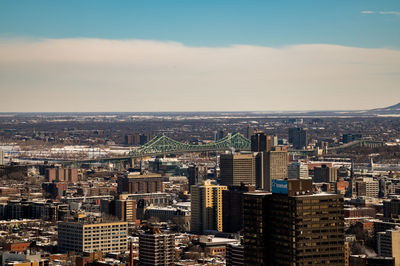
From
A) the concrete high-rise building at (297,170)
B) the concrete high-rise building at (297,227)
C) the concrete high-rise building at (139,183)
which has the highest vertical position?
Result: the concrete high-rise building at (297,227)

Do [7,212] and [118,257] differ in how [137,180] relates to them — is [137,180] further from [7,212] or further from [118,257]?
[118,257]

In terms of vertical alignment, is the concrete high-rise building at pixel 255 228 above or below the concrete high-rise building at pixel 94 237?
above

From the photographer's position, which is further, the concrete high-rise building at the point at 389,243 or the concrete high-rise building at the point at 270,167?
the concrete high-rise building at the point at 270,167

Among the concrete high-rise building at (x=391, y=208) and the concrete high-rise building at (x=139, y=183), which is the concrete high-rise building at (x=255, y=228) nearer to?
the concrete high-rise building at (x=391, y=208)

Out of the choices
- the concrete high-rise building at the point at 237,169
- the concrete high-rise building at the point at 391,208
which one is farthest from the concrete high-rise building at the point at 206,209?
the concrete high-rise building at the point at 237,169

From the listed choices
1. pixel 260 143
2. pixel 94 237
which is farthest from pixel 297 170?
pixel 94 237

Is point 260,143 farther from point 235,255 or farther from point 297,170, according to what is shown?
point 235,255

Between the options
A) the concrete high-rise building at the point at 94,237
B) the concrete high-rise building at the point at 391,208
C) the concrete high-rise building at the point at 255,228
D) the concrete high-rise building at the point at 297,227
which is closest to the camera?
the concrete high-rise building at the point at 297,227

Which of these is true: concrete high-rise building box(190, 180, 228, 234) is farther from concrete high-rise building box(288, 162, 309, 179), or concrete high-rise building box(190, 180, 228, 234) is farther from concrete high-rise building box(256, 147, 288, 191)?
concrete high-rise building box(288, 162, 309, 179)

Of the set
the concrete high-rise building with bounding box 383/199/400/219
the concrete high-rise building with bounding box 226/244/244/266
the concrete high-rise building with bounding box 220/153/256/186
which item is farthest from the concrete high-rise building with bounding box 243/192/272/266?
the concrete high-rise building with bounding box 220/153/256/186
